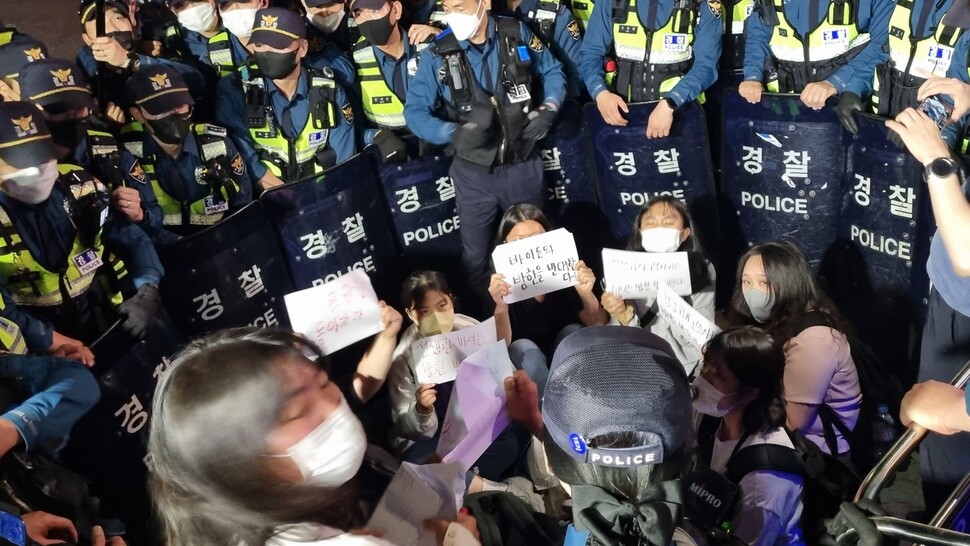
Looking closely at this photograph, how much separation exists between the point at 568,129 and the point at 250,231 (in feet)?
7.25

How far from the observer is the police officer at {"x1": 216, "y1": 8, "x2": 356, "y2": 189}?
5.38m

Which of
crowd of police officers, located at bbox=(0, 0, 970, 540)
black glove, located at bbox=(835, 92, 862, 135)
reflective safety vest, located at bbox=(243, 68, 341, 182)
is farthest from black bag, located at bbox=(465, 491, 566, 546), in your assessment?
black glove, located at bbox=(835, 92, 862, 135)

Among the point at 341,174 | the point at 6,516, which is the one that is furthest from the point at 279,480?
the point at 341,174

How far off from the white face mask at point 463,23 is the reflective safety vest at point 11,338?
3.03m

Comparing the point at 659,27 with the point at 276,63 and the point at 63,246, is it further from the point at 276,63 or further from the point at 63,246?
the point at 63,246

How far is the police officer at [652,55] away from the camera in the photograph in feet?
18.6

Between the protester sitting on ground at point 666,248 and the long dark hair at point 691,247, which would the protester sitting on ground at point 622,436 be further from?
the long dark hair at point 691,247

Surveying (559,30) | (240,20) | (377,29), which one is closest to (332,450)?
(377,29)

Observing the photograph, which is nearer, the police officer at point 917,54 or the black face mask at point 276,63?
the police officer at point 917,54

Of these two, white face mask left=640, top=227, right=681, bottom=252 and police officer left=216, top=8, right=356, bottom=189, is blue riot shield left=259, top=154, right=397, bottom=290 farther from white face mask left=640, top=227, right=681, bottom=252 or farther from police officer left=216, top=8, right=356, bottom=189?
white face mask left=640, top=227, right=681, bottom=252

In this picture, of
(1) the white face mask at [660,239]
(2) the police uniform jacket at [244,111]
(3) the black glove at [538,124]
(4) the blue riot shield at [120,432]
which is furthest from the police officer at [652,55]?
(4) the blue riot shield at [120,432]

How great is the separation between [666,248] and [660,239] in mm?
67

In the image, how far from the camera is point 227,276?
4777 mm

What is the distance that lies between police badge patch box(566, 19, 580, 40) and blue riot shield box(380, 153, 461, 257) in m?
1.33
